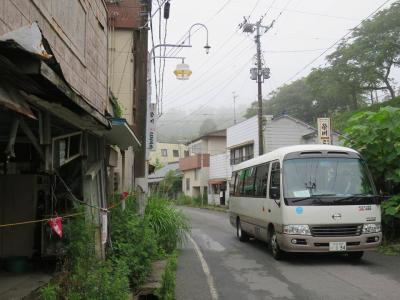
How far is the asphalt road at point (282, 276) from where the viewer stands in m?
7.88

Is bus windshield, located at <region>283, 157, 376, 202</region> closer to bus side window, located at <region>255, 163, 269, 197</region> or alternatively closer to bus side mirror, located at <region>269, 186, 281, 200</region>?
bus side mirror, located at <region>269, 186, 281, 200</region>

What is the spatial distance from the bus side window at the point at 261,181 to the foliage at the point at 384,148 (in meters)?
2.93

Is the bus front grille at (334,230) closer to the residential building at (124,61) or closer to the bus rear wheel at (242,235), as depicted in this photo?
the bus rear wheel at (242,235)

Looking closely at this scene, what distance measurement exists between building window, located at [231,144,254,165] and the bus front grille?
89.8ft

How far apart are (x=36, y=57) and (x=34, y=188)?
508 centimetres

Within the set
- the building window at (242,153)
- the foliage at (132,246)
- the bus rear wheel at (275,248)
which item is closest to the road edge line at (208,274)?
the foliage at (132,246)

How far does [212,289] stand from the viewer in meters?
8.39

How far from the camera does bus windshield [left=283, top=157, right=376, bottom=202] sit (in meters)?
10.6

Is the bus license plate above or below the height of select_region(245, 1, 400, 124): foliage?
below

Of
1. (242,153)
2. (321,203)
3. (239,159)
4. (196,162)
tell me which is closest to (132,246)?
(321,203)

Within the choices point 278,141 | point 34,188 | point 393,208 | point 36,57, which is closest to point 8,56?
point 36,57

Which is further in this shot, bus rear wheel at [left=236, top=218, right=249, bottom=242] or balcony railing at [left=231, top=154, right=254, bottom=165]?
balcony railing at [left=231, top=154, right=254, bottom=165]

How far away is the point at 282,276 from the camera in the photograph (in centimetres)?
942

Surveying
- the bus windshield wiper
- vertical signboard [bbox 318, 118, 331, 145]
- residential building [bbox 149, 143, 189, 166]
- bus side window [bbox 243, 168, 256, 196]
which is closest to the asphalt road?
the bus windshield wiper
